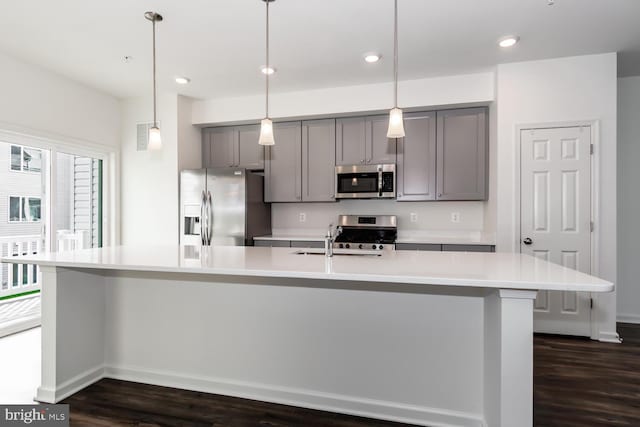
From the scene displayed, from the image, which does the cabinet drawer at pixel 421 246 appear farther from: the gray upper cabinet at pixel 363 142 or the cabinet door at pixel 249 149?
the cabinet door at pixel 249 149

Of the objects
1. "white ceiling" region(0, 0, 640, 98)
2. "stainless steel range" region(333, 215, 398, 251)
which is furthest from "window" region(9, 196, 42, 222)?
"stainless steel range" region(333, 215, 398, 251)

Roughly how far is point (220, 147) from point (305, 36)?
2.18 m

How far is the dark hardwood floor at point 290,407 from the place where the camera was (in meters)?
2.03

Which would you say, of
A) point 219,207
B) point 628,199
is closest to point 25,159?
point 219,207

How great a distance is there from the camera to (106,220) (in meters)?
4.54

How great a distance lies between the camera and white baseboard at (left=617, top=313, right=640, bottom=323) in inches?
150

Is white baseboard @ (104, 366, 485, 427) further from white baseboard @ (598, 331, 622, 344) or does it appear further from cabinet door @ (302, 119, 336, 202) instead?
cabinet door @ (302, 119, 336, 202)

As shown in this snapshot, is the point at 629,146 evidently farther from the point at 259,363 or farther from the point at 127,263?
the point at 127,263

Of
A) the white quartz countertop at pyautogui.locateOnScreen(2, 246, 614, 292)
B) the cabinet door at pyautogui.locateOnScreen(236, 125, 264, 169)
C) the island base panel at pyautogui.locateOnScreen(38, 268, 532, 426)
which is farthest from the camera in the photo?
the cabinet door at pyautogui.locateOnScreen(236, 125, 264, 169)

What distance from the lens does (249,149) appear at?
461 centimetres

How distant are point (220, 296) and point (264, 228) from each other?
229 centimetres

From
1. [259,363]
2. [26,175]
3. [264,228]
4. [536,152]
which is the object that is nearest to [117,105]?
[26,175]

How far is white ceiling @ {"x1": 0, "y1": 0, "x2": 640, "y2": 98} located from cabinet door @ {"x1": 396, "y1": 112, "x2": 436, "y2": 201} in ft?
1.70

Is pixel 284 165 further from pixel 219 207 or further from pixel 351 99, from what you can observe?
pixel 351 99
